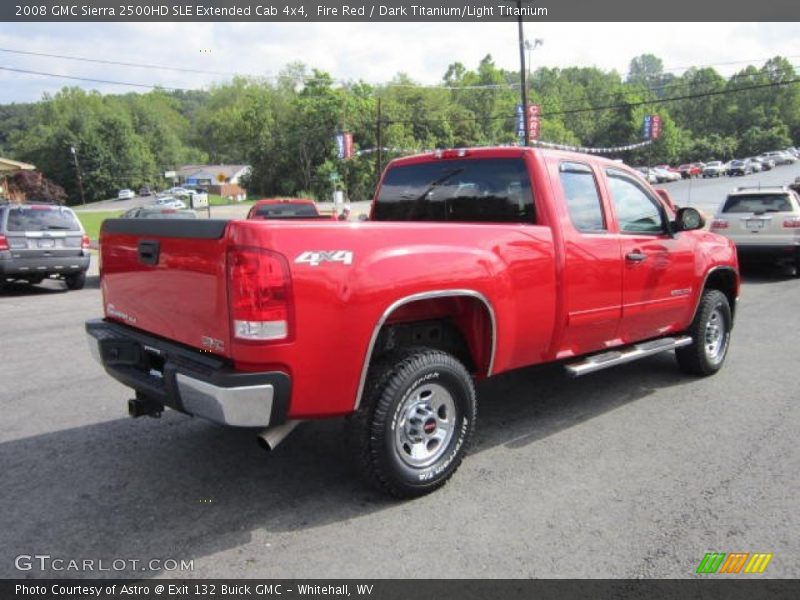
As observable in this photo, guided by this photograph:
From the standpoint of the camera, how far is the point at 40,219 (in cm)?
1162

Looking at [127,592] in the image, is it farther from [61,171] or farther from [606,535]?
[61,171]

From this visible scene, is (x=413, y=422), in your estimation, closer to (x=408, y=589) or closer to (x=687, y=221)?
(x=408, y=589)

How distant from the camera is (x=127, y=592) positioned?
2.67m

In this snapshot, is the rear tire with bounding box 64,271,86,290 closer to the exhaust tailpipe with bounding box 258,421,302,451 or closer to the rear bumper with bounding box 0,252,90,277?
the rear bumper with bounding box 0,252,90,277

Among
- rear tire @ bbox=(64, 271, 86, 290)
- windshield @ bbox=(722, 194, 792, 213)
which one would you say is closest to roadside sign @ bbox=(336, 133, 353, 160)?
rear tire @ bbox=(64, 271, 86, 290)

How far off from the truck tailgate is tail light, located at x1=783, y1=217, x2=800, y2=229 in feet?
39.5

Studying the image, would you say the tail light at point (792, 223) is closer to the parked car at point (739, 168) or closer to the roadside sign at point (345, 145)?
the roadside sign at point (345, 145)

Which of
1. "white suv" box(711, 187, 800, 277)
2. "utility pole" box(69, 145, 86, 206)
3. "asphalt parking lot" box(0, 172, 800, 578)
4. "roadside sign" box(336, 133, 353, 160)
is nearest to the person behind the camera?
"asphalt parking lot" box(0, 172, 800, 578)

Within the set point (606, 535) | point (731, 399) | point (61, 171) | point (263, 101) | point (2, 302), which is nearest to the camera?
point (606, 535)

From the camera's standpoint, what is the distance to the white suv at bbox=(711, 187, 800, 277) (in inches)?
466

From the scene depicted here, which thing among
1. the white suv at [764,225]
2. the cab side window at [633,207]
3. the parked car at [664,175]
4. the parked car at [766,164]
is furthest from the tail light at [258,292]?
the parked car at [766,164]

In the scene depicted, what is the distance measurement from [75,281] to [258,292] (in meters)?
11.2

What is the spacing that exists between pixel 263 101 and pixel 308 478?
3359 inches

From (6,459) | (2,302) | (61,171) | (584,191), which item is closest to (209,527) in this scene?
(6,459)
